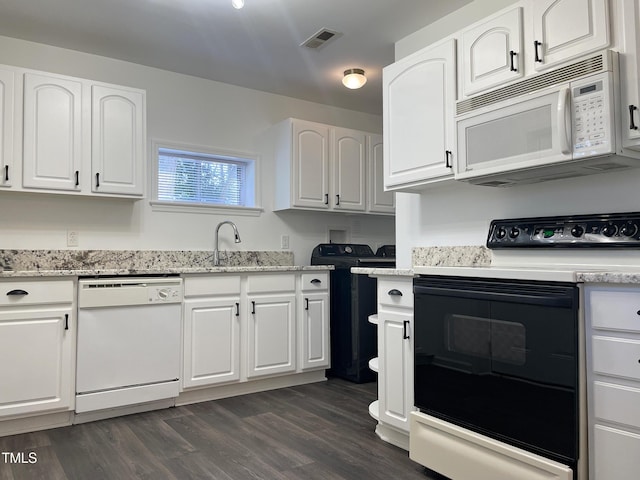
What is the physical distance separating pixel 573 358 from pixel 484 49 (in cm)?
148

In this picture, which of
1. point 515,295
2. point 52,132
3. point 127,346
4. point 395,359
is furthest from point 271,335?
point 515,295

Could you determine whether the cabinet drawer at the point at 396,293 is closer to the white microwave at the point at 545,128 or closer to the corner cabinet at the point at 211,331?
the white microwave at the point at 545,128

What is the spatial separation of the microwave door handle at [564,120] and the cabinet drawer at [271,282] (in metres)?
2.21

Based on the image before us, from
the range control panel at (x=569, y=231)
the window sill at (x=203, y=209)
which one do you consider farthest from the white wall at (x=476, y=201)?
the window sill at (x=203, y=209)

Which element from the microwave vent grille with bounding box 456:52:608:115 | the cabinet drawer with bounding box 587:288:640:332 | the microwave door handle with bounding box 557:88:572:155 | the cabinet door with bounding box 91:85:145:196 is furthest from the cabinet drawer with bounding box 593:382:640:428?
the cabinet door with bounding box 91:85:145:196

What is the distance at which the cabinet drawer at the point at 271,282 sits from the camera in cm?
347

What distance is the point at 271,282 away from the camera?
11.7ft

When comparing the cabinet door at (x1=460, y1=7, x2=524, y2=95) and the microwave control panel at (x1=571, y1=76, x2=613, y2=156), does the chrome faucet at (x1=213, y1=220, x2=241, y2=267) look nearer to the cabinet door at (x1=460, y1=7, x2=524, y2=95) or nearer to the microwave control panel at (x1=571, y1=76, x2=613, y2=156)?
the cabinet door at (x1=460, y1=7, x2=524, y2=95)

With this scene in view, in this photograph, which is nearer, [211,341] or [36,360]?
[36,360]

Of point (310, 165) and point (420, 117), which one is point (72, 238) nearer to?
point (310, 165)

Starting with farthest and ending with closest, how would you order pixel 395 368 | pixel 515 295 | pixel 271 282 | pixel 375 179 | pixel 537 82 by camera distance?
1. pixel 375 179
2. pixel 271 282
3. pixel 395 368
4. pixel 537 82
5. pixel 515 295

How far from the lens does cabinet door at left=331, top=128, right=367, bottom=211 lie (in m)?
4.26

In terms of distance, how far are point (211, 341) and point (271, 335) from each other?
0.47 meters

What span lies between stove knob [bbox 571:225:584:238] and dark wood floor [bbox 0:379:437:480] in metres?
1.24
